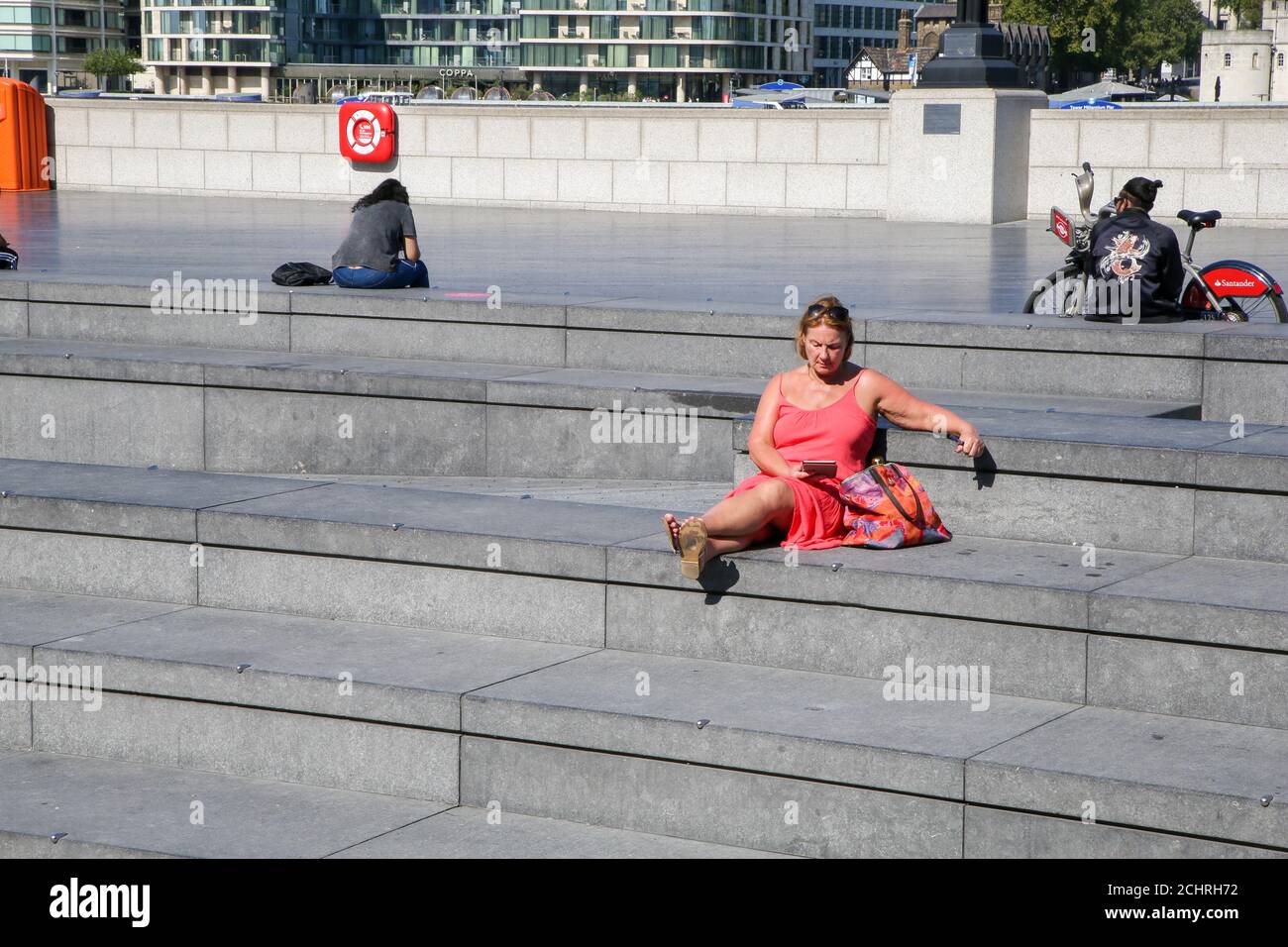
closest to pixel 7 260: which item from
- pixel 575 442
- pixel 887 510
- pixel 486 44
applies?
pixel 575 442

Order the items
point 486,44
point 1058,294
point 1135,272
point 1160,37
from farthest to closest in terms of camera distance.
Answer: point 486,44
point 1160,37
point 1058,294
point 1135,272

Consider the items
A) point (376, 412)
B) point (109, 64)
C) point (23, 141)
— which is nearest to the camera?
point (376, 412)

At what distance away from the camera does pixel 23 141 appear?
24.2m

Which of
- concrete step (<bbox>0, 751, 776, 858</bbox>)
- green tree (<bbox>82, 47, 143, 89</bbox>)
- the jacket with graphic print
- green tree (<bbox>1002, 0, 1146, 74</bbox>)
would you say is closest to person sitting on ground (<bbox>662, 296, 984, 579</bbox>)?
concrete step (<bbox>0, 751, 776, 858</bbox>)

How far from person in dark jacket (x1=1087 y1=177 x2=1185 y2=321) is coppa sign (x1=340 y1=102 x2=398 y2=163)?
45.6 ft

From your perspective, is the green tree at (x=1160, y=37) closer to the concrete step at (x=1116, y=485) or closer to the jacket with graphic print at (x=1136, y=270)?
the jacket with graphic print at (x=1136, y=270)

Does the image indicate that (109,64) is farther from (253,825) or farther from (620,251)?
(253,825)

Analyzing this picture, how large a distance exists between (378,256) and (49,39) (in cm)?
15976

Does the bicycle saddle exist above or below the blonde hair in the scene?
above

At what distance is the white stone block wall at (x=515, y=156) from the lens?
2000 cm

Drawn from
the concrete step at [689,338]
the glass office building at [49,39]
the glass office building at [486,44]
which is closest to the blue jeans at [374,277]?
the concrete step at [689,338]

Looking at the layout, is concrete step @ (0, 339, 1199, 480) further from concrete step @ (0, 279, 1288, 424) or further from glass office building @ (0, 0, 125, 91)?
glass office building @ (0, 0, 125, 91)

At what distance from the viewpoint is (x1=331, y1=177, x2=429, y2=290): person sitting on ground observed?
10.8m

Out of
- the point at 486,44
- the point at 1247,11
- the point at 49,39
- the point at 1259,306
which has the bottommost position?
the point at 1259,306
